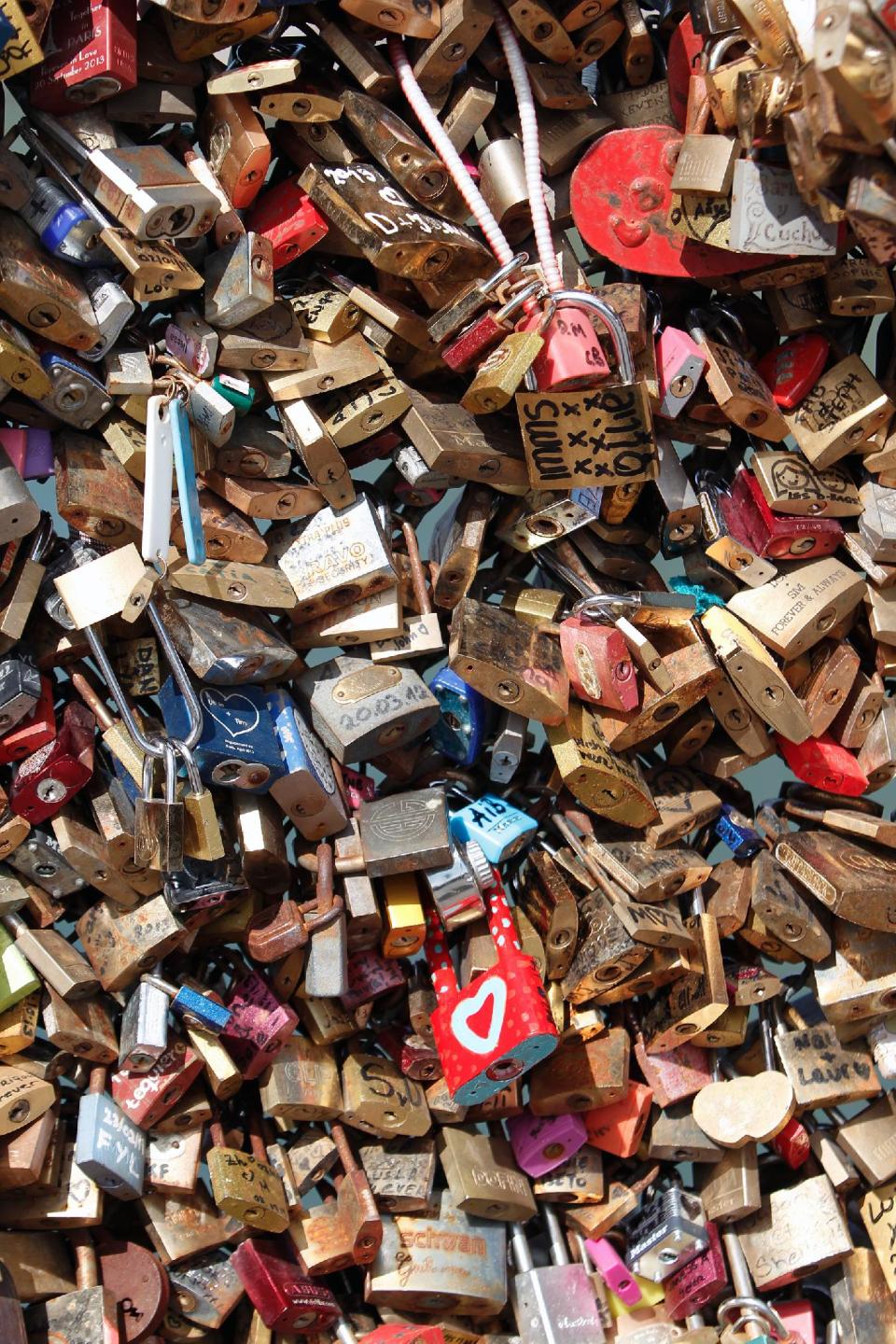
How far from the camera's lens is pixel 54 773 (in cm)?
278

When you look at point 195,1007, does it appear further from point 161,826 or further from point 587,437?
point 587,437

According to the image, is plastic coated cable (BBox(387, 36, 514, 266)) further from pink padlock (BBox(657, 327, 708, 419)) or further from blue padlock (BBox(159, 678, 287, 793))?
blue padlock (BBox(159, 678, 287, 793))

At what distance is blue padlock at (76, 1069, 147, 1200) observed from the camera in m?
2.77

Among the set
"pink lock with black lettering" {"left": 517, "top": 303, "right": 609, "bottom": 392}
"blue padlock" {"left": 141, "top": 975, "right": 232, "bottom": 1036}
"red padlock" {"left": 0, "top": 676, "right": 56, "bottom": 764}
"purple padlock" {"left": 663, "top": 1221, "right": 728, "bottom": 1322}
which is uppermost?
"pink lock with black lettering" {"left": 517, "top": 303, "right": 609, "bottom": 392}

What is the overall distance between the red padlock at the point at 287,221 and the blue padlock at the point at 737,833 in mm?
1376

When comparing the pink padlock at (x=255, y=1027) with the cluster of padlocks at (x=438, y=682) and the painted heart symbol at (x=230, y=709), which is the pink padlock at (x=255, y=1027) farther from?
the painted heart symbol at (x=230, y=709)

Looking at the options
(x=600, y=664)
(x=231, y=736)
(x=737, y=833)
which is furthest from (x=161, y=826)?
(x=737, y=833)

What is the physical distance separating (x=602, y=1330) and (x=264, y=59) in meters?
2.47

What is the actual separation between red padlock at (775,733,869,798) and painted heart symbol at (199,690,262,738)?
1051 millimetres

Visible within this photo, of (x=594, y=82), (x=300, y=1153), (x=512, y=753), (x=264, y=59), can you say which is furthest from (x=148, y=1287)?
(x=594, y=82)

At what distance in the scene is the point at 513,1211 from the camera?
3.11 metres

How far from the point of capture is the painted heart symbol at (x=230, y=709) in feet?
9.18

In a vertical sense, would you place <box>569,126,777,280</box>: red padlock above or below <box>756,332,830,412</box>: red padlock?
above

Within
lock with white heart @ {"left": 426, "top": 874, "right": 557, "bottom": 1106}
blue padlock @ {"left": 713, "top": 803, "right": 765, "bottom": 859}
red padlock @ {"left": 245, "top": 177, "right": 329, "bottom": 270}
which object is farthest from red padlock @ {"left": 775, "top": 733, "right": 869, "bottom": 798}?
red padlock @ {"left": 245, "top": 177, "right": 329, "bottom": 270}
